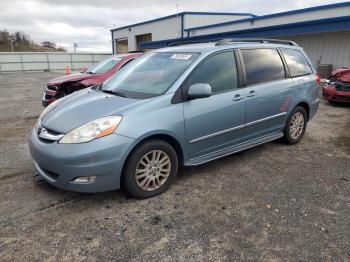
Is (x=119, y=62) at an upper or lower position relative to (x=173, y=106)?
upper

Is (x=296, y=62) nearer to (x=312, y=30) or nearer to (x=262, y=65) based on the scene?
(x=262, y=65)

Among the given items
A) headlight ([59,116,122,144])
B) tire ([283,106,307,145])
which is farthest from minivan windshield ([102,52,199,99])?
tire ([283,106,307,145])

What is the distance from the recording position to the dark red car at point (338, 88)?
29.8ft

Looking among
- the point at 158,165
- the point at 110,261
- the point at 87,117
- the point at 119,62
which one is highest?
the point at 119,62

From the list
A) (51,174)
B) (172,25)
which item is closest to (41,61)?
(172,25)

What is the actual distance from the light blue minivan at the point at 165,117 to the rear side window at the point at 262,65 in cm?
2

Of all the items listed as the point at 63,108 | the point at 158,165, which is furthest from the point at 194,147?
the point at 63,108

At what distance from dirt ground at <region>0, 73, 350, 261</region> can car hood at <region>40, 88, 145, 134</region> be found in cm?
83

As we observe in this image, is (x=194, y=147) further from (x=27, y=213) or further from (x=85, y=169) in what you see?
(x=27, y=213)

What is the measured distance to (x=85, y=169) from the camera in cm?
303

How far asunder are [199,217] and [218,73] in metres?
1.89

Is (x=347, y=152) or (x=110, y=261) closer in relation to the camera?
(x=110, y=261)

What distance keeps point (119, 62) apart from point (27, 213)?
224 inches

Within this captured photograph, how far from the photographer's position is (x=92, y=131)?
122 inches
